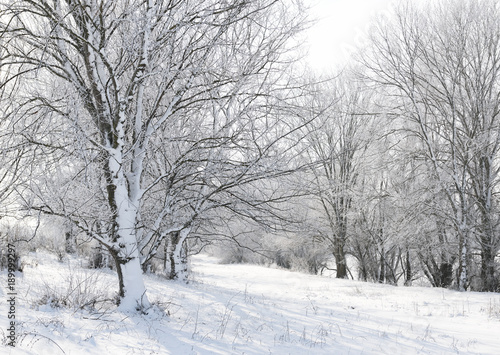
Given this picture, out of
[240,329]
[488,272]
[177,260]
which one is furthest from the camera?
[488,272]

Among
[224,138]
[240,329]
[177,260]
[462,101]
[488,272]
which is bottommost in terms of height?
→ [240,329]

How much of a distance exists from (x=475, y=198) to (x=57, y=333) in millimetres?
13832

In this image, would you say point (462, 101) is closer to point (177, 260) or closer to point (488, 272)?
point (488, 272)

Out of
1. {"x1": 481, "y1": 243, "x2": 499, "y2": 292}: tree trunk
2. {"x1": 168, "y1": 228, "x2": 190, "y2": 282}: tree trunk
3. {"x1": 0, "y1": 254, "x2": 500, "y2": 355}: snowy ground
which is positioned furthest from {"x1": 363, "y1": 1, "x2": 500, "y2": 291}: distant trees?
{"x1": 168, "y1": 228, "x2": 190, "y2": 282}: tree trunk

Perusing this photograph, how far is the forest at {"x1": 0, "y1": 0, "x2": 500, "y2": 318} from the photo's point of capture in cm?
549

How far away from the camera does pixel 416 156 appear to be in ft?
45.8

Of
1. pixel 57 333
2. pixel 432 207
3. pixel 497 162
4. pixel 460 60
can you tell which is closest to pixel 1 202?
pixel 57 333

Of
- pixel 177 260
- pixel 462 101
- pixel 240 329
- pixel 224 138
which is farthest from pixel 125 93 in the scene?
pixel 462 101

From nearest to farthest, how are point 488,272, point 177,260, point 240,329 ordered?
point 240,329 → point 177,260 → point 488,272

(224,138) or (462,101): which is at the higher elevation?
(462,101)

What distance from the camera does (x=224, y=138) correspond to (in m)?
6.02

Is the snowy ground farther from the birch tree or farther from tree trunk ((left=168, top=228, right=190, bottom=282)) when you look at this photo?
tree trunk ((left=168, top=228, right=190, bottom=282))

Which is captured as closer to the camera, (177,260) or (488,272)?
(177,260)

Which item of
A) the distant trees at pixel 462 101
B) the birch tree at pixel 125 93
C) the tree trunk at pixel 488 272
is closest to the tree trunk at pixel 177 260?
the birch tree at pixel 125 93
